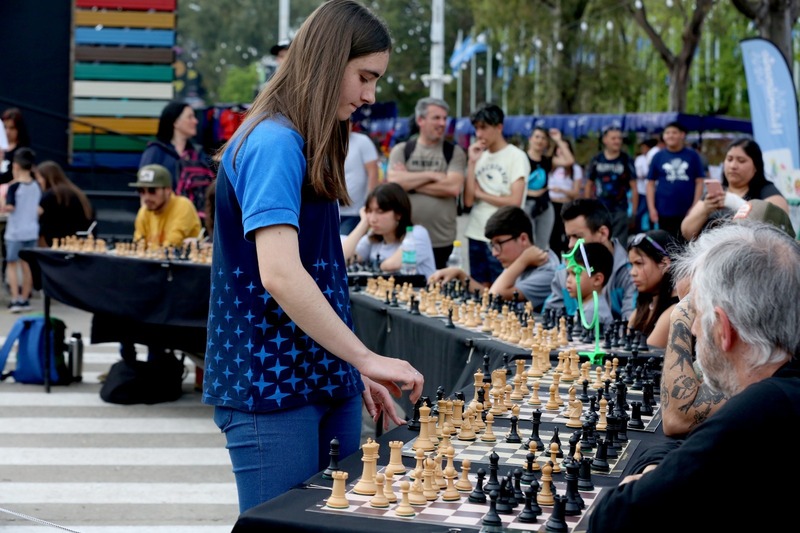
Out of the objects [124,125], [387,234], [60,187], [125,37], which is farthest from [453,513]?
[125,37]

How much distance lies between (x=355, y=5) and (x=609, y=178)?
1156 cm

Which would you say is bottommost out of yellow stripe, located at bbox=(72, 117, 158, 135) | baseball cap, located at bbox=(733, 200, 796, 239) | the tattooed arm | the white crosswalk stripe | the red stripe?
the white crosswalk stripe

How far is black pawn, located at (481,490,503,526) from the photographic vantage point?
7.80 feet

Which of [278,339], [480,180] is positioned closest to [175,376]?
[480,180]

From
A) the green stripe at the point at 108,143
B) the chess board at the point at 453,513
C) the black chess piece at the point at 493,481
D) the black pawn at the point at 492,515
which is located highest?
the green stripe at the point at 108,143

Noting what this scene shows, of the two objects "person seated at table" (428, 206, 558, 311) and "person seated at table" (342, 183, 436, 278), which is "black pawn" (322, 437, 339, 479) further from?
"person seated at table" (342, 183, 436, 278)

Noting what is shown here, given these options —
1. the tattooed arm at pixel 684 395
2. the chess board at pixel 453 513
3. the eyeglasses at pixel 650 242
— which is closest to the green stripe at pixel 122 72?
the eyeglasses at pixel 650 242

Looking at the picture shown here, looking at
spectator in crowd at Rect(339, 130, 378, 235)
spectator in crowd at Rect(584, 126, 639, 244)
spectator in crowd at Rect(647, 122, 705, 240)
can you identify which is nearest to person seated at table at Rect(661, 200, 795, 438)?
spectator in crowd at Rect(339, 130, 378, 235)

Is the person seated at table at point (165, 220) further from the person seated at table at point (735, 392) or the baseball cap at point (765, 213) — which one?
the person seated at table at point (735, 392)

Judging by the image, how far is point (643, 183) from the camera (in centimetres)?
1880

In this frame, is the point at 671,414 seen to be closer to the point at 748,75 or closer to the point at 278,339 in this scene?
the point at 278,339

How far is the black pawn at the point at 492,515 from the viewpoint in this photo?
7.80ft

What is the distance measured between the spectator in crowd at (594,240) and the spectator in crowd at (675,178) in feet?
21.0

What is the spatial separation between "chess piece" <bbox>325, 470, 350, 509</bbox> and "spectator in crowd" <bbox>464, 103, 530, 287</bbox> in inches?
255
